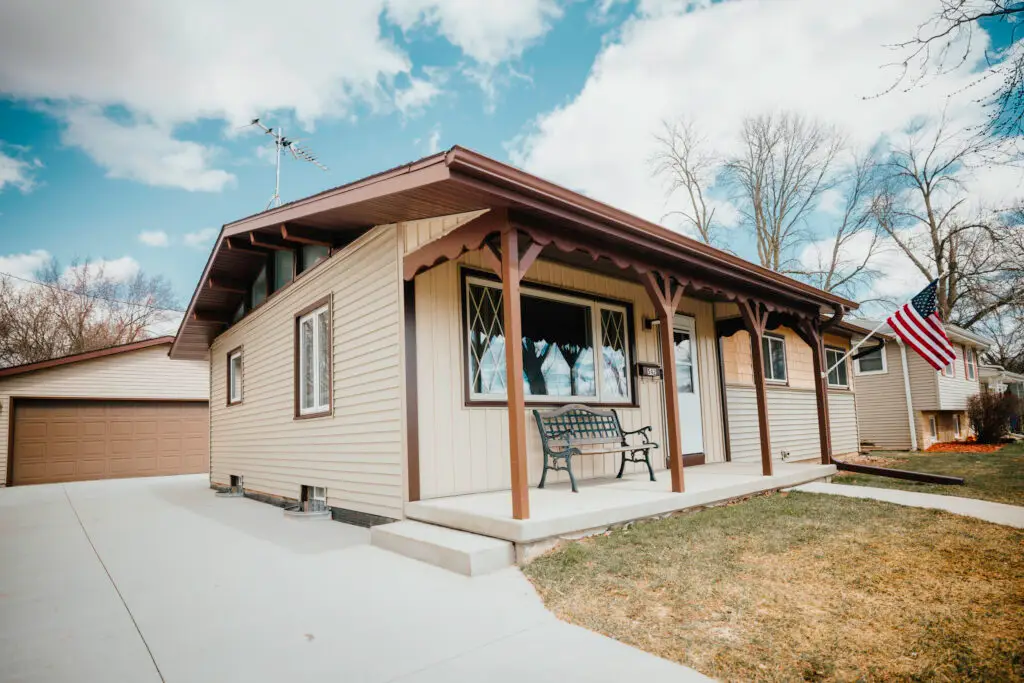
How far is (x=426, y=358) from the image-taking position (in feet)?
16.9

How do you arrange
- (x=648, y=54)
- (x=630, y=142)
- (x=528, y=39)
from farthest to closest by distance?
(x=630, y=142)
(x=528, y=39)
(x=648, y=54)

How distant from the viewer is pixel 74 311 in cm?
1956

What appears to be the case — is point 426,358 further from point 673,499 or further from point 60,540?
point 60,540

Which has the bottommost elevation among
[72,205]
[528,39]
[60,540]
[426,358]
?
[60,540]

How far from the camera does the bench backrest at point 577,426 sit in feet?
18.4

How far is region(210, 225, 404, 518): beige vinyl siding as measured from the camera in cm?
511

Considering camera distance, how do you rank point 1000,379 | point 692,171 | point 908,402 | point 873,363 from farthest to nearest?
point 1000,379
point 692,171
point 873,363
point 908,402

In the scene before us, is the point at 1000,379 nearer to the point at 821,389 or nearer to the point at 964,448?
the point at 964,448

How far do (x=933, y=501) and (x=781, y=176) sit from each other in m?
17.7

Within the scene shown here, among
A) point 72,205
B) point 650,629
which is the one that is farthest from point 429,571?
point 72,205

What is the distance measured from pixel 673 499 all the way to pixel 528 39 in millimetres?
18619

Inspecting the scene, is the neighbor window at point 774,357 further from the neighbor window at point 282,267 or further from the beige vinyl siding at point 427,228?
the neighbor window at point 282,267

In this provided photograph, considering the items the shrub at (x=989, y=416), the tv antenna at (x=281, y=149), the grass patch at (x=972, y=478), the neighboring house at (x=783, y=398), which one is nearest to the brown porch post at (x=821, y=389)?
the grass patch at (x=972, y=478)

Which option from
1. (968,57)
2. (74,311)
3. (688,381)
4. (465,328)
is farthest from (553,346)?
(74,311)
